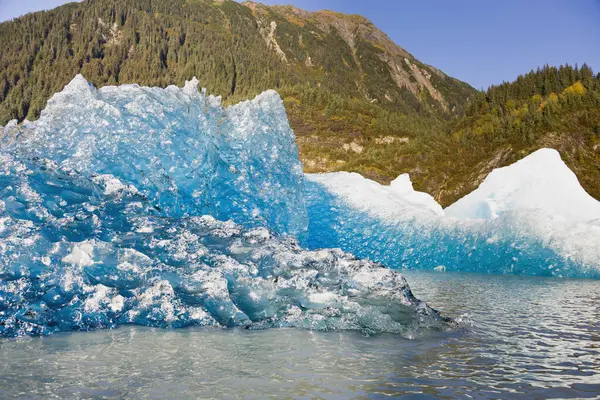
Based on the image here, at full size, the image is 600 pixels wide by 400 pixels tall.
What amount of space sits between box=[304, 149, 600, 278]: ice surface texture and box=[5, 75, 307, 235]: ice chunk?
415 centimetres

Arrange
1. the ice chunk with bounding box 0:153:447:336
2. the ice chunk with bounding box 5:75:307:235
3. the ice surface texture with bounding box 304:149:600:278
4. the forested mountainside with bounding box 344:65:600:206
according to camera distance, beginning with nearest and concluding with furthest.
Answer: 1. the ice chunk with bounding box 0:153:447:336
2. the ice chunk with bounding box 5:75:307:235
3. the ice surface texture with bounding box 304:149:600:278
4. the forested mountainside with bounding box 344:65:600:206

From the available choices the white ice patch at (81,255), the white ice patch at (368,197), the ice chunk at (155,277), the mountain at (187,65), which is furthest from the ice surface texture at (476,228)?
the mountain at (187,65)

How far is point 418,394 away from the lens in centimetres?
354

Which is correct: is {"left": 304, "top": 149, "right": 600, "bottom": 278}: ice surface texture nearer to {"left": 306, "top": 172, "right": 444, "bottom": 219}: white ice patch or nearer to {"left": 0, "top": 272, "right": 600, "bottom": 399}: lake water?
{"left": 306, "top": 172, "right": 444, "bottom": 219}: white ice patch

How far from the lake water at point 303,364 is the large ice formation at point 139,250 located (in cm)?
39

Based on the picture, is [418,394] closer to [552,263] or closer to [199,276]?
[199,276]

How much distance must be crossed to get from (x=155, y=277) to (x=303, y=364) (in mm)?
2649

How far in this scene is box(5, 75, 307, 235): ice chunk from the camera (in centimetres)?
926

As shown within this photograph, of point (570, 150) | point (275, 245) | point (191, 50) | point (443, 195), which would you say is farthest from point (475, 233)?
point (191, 50)

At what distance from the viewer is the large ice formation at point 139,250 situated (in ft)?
18.8

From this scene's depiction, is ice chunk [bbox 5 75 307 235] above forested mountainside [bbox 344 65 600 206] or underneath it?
underneath

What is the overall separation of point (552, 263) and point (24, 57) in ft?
429

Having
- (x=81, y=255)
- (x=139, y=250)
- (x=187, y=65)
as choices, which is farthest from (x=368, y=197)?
(x=187, y=65)

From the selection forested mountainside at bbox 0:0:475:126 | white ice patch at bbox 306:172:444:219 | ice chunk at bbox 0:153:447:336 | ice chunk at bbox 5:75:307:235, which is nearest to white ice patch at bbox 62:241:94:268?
ice chunk at bbox 0:153:447:336
